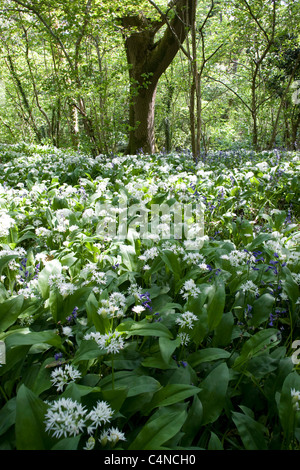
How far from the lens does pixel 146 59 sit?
8.02 metres

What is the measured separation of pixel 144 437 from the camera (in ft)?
3.42

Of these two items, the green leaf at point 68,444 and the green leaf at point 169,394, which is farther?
the green leaf at point 169,394

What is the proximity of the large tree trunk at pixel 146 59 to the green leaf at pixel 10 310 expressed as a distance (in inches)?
A: 242

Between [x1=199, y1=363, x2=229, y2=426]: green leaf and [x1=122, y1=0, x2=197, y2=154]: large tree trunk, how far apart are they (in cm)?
647

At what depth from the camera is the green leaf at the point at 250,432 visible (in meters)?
1.16

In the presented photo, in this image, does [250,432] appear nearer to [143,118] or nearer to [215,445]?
[215,445]

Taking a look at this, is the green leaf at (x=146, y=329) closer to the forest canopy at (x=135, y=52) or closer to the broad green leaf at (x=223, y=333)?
the broad green leaf at (x=223, y=333)

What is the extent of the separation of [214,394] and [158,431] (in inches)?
12.2

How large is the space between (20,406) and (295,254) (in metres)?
1.83

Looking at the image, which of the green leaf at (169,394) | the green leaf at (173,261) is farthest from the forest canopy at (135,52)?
the green leaf at (169,394)

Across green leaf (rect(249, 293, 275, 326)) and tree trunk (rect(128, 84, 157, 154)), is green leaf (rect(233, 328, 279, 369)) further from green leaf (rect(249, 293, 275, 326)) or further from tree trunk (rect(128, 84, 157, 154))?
tree trunk (rect(128, 84, 157, 154))

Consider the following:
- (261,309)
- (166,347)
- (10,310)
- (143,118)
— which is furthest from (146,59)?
(166,347)

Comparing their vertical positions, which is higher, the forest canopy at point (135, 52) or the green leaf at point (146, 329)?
the forest canopy at point (135, 52)
